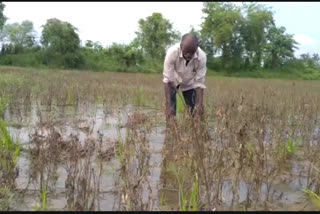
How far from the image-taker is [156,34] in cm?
4241

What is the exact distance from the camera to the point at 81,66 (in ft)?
98.2

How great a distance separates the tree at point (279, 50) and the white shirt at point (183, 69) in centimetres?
4237

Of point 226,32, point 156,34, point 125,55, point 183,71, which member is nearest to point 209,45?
point 226,32

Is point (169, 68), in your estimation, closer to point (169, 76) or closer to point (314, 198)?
point (169, 76)

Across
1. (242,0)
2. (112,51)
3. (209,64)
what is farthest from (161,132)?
(242,0)

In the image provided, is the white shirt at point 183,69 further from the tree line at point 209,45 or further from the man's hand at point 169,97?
the tree line at point 209,45

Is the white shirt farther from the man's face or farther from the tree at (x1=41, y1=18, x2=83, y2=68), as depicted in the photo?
the tree at (x1=41, y1=18, x2=83, y2=68)

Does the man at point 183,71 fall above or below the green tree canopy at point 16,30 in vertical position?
below

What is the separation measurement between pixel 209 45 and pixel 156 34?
7906 mm

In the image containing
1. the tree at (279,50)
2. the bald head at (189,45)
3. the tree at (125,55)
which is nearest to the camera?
A: the bald head at (189,45)

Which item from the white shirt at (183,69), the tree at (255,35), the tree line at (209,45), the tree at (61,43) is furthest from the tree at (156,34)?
the white shirt at (183,69)

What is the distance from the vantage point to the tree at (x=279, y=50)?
4559 cm

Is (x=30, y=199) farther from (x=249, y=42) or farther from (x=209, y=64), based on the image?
(x=249, y=42)

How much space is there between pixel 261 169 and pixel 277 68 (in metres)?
43.8
